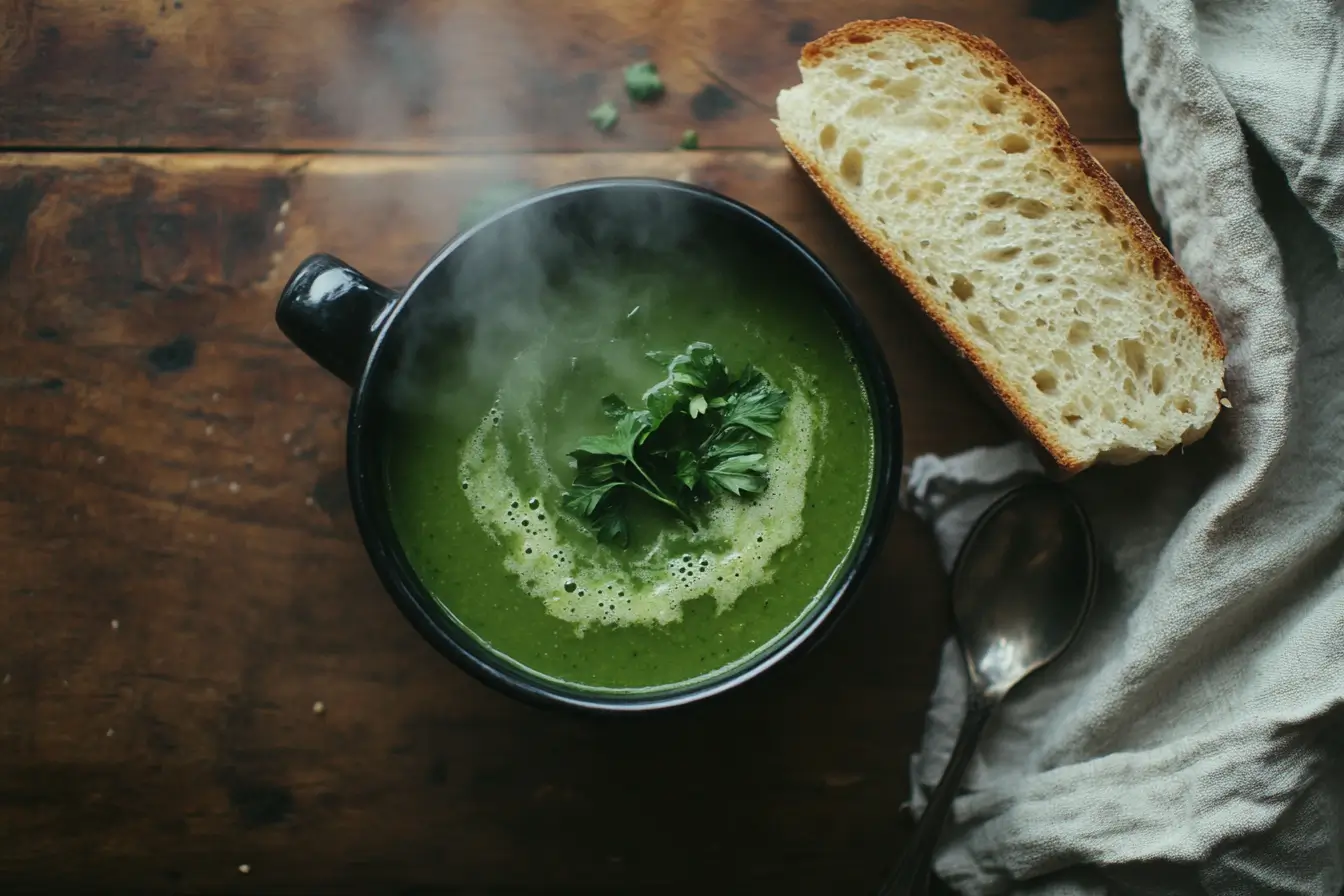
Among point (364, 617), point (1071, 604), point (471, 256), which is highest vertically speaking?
point (471, 256)

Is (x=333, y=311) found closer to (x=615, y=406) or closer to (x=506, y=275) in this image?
(x=506, y=275)

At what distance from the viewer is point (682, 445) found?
142 centimetres

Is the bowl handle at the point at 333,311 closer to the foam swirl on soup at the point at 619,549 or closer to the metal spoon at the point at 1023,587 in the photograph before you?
the foam swirl on soup at the point at 619,549

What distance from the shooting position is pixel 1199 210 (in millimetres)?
1503

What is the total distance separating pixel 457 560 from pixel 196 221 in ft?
2.32

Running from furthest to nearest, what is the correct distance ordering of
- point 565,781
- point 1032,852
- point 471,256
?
1. point 565,781
2. point 1032,852
3. point 471,256

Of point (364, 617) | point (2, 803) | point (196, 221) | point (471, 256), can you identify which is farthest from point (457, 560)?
point (2, 803)

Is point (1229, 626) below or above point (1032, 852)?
above

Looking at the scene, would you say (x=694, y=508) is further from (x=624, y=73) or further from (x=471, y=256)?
(x=624, y=73)

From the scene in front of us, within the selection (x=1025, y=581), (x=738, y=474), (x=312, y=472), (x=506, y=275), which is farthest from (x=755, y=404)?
(x=312, y=472)

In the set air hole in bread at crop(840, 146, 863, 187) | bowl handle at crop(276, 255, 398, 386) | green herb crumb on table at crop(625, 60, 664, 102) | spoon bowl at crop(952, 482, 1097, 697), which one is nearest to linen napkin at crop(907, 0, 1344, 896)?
spoon bowl at crop(952, 482, 1097, 697)

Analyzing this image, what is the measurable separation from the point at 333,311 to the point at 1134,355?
1.10 m

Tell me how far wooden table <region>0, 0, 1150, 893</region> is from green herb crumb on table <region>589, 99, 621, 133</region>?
2cm

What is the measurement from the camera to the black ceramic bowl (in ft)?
4.31
